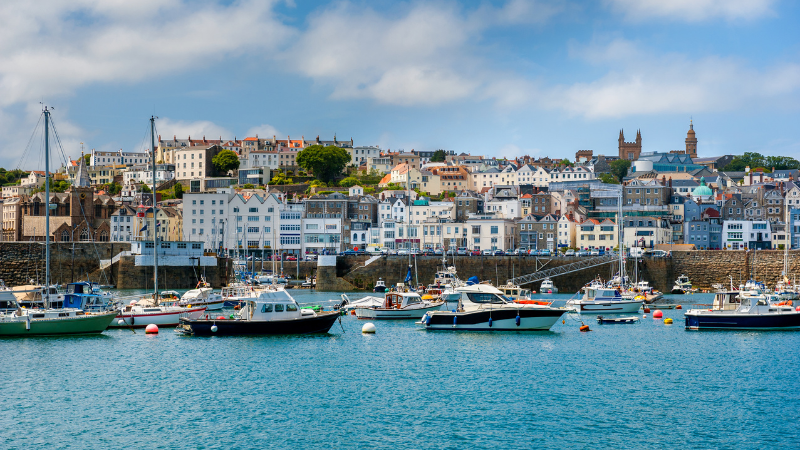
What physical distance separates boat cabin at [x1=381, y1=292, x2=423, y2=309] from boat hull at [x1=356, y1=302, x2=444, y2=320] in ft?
1.09

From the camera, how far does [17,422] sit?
2252 cm

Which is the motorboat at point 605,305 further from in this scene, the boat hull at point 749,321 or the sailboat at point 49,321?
the sailboat at point 49,321

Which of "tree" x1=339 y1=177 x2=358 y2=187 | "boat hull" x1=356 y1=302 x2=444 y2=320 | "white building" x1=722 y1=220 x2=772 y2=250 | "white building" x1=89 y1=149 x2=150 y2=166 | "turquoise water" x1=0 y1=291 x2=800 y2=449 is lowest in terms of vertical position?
"turquoise water" x1=0 y1=291 x2=800 y2=449

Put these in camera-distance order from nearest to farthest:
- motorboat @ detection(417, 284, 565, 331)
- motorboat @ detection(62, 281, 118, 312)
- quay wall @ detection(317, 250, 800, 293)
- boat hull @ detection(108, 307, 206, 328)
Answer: motorboat @ detection(417, 284, 565, 331) → motorboat @ detection(62, 281, 118, 312) → boat hull @ detection(108, 307, 206, 328) → quay wall @ detection(317, 250, 800, 293)

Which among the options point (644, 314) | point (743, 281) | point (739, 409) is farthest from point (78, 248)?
point (739, 409)

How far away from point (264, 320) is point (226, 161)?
108 m

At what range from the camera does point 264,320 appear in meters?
36.9

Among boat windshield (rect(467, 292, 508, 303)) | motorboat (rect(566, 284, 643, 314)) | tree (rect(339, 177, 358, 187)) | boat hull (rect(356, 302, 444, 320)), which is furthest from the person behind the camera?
tree (rect(339, 177, 358, 187))

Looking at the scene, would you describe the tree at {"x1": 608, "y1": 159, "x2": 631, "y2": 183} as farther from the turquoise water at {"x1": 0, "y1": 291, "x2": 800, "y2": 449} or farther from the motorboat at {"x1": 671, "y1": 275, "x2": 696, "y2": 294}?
the turquoise water at {"x1": 0, "y1": 291, "x2": 800, "y2": 449}

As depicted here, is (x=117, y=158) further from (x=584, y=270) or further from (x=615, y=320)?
(x=615, y=320)

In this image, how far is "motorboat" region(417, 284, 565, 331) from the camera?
3888 centimetres

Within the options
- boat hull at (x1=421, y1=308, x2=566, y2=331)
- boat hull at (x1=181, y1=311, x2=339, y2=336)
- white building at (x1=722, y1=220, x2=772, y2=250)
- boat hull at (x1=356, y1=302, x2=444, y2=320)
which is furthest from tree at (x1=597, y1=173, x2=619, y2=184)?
boat hull at (x1=181, y1=311, x2=339, y2=336)

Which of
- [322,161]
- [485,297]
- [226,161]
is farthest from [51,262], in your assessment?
[226,161]

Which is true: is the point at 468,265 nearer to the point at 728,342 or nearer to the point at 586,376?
the point at 728,342
